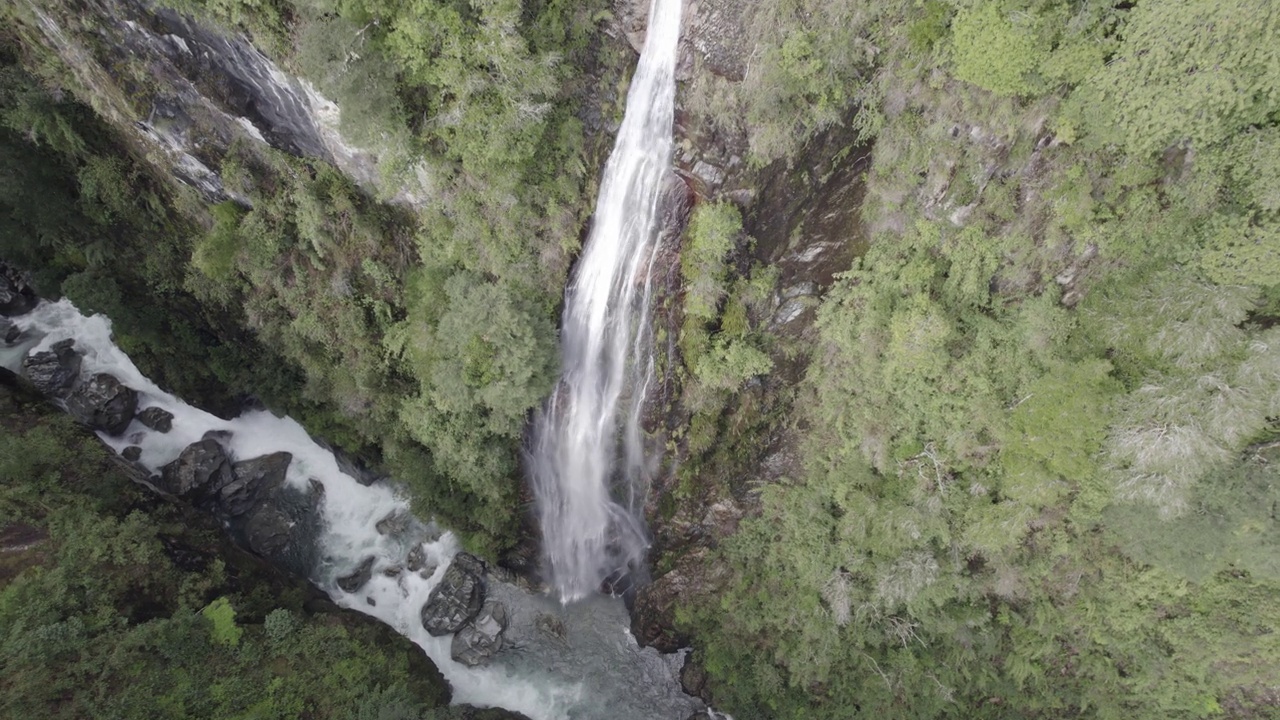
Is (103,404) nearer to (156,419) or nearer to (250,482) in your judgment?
(156,419)

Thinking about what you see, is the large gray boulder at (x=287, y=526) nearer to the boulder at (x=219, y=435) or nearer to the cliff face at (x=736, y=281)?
the boulder at (x=219, y=435)

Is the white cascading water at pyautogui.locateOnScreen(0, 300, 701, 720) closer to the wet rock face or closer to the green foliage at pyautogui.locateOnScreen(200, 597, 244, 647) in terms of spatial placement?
the wet rock face

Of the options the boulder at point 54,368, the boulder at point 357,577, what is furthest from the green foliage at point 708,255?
the boulder at point 54,368

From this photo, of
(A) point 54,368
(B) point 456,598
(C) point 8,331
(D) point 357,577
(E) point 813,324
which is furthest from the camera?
(D) point 357,577

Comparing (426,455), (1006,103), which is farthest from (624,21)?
(426,455)

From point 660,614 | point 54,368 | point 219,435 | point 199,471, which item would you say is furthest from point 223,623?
point 660,614

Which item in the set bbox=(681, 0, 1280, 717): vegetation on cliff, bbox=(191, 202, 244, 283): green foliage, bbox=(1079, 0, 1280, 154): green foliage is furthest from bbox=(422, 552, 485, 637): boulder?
bbox=(1079, 0, 1280, 154): green foliage
